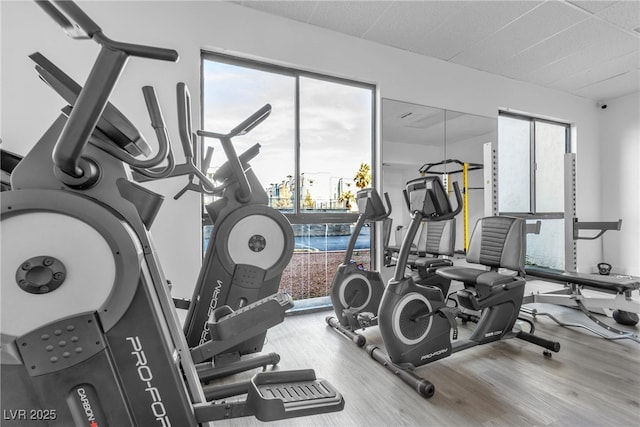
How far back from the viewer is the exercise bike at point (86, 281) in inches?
31.3

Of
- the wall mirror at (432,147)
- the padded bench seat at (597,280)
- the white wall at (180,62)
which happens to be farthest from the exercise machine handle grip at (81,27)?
the padded bench seat at (597,280)

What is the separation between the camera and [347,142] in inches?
148

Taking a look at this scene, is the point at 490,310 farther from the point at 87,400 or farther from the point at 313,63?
the point at 313,63

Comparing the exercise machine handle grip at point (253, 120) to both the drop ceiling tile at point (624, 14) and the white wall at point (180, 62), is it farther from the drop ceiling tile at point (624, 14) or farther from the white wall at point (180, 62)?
the drop ceiling tile at point (624, 14)

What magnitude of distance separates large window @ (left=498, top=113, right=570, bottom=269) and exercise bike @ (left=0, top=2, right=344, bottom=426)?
204 inches

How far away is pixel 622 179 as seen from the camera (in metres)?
5.41

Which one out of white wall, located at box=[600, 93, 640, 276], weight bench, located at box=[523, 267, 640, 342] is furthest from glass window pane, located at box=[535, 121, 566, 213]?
weight bench, located at box=[523, 267, 640, 342]

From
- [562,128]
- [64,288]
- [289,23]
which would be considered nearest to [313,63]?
[289,23]

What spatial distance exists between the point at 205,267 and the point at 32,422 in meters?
1.20

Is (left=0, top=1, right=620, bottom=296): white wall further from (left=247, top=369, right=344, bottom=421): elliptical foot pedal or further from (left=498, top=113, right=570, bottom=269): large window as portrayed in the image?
(left=247, top=369, right=344, bottom=421): elliptical foot pedal

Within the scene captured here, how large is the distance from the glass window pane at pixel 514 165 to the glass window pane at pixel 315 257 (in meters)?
2.72

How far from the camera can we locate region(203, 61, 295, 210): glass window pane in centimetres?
314

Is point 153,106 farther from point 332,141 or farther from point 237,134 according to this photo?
point 332,141

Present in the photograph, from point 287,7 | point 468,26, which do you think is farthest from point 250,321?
point 468,26
